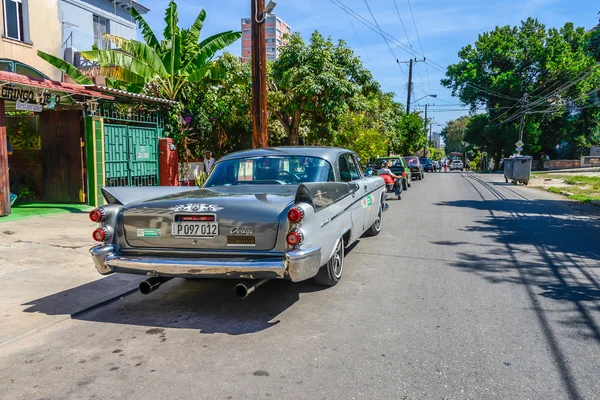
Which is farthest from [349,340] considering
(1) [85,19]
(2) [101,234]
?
(1) [85,19]

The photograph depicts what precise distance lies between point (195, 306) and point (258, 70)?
7.28 m

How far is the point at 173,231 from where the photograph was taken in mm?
4590

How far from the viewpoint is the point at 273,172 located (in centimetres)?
609

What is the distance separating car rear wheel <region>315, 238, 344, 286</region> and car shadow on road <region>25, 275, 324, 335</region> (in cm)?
13

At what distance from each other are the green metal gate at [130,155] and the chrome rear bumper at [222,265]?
8014mm

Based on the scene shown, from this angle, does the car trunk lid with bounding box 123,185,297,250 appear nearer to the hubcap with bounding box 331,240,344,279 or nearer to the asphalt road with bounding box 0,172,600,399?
the asphalt road with bounding box 0,172,600,399

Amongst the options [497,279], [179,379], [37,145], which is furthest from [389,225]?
[37,145]

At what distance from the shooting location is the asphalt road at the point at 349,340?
10.8ft

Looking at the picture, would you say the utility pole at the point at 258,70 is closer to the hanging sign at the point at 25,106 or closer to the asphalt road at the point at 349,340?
the hanging sign at the point at 25,106

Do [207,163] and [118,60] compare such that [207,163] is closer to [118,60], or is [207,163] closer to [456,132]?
[118,60]

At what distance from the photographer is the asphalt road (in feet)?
10.8

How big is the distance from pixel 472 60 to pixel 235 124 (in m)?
40.2

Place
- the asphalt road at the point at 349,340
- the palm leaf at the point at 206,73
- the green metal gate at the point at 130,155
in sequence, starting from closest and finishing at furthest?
the asphalt road at the point at 349,340 → the green metal gate at the point at 130,155 → the palm leaf at the point at 206,73

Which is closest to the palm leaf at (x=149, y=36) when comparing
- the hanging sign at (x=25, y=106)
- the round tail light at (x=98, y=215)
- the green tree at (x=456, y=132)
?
the hanging sign at (x=25, y=106)
